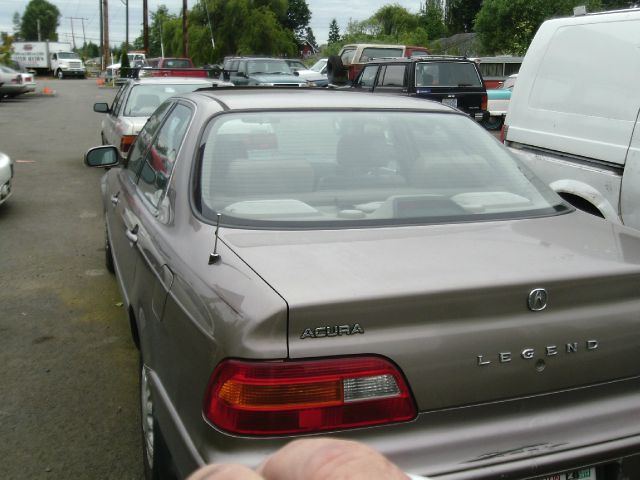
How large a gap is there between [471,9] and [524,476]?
71256 mm

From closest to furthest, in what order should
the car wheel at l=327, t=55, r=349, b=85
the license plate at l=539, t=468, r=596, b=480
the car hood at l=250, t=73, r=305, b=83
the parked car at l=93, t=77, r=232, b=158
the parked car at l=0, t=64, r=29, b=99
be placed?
the license plate at l=539, t=468, r=596, b=480 → the parked car at l=93, t=77, r=232, b=158 → the car wheel at l=327, t=55, r=349, b=85 → the car hood at l=250, t=73, r=305, b=83 → the parked car at l=0, t=64, r=29, b=99

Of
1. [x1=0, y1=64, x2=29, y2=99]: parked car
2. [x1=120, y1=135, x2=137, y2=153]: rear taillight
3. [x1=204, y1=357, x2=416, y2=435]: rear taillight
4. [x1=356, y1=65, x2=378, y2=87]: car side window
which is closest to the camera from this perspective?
[x1=204, y1=357, x2=416, y2=435]: rear taillight

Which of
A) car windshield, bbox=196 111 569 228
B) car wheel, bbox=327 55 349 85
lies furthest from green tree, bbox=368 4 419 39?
car windshield, bbox=196 111 569 228

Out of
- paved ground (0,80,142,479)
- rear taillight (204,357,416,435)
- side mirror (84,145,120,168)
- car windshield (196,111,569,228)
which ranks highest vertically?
car windshield (196,111,569,228)

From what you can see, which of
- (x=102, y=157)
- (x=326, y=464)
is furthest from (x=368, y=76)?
(x=326, y=464)

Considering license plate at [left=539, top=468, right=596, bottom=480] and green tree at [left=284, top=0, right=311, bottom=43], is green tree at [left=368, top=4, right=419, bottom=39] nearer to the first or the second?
green tree at [left=284, top=0, right=311, bottom=43]

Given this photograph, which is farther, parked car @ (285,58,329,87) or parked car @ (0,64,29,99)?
parked car @ (0,64,29,99)

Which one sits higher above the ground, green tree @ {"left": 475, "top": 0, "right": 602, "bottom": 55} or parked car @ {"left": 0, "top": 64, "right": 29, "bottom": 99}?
green tree @ {"left": 475, "top": 0, "right": 602, "bottom": 55}

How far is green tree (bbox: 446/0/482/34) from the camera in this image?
67.9 m

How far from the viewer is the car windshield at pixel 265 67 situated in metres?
23.3

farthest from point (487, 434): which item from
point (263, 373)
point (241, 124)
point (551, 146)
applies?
point (551, 146)

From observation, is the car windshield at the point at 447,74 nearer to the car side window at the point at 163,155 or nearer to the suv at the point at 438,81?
the suv at the point at 438,81

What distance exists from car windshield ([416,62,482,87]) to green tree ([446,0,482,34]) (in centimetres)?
5562

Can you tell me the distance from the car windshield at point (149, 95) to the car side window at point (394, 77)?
19.0 feet
